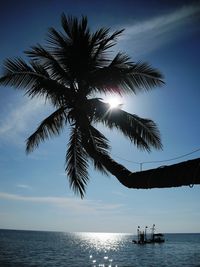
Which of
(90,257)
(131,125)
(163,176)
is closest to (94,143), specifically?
(131,125)

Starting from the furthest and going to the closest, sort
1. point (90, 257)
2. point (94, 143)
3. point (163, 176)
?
point (90, 257), point (94, 143), point (163, 176)

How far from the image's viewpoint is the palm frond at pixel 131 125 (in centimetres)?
1022

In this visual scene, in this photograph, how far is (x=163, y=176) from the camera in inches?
208

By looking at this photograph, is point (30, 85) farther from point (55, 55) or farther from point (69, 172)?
point (69, 172)

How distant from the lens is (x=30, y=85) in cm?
1073

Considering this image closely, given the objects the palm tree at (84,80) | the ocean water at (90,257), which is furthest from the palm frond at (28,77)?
the ocean water at (90,257)

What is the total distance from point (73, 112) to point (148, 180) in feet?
13.1

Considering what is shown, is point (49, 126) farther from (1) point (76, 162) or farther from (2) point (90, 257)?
(2) point (90, 257)

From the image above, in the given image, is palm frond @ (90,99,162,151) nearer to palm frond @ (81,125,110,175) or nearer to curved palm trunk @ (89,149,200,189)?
palm frond @ (81,125,110,175)

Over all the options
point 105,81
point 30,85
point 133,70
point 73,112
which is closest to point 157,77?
point 133,70

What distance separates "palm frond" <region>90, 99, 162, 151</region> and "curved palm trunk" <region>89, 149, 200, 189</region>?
3.54 m

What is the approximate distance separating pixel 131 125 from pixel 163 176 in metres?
5.07

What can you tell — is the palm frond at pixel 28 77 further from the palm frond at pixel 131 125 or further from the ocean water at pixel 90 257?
the ocean water at pixel 90 257

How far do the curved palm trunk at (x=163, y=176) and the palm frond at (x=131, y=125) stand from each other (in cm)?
354
